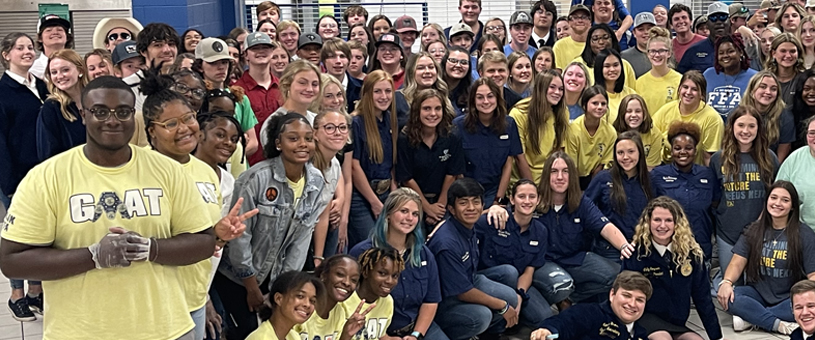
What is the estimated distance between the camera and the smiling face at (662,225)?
5168 millimetres

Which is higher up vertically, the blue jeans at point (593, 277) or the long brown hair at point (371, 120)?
the long brown hair at point (371, 120)

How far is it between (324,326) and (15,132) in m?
2.36

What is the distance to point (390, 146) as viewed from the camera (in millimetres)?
5473

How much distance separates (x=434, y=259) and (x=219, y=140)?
4.92ft

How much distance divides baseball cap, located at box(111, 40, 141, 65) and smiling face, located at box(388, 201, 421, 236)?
1.89 meters

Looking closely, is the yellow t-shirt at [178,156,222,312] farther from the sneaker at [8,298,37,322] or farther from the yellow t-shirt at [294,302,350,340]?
the sneaker at [8,298,37,322]

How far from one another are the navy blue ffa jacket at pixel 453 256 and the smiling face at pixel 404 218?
35cm

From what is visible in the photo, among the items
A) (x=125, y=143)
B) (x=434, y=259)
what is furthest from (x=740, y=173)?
(x=125, y=143)

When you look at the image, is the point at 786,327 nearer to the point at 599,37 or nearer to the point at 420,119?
the point at 420,119

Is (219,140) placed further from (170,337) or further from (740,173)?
(740,173)

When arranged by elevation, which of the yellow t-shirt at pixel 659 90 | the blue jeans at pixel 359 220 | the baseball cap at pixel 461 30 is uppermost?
the baseball cap at pixel 461 30

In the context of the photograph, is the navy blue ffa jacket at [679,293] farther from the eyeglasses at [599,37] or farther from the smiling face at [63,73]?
the smiling face at [63,73]

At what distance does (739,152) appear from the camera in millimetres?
5879

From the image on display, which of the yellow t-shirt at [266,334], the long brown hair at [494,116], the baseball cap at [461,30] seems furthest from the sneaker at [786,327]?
the baseball cap at [461,30]
